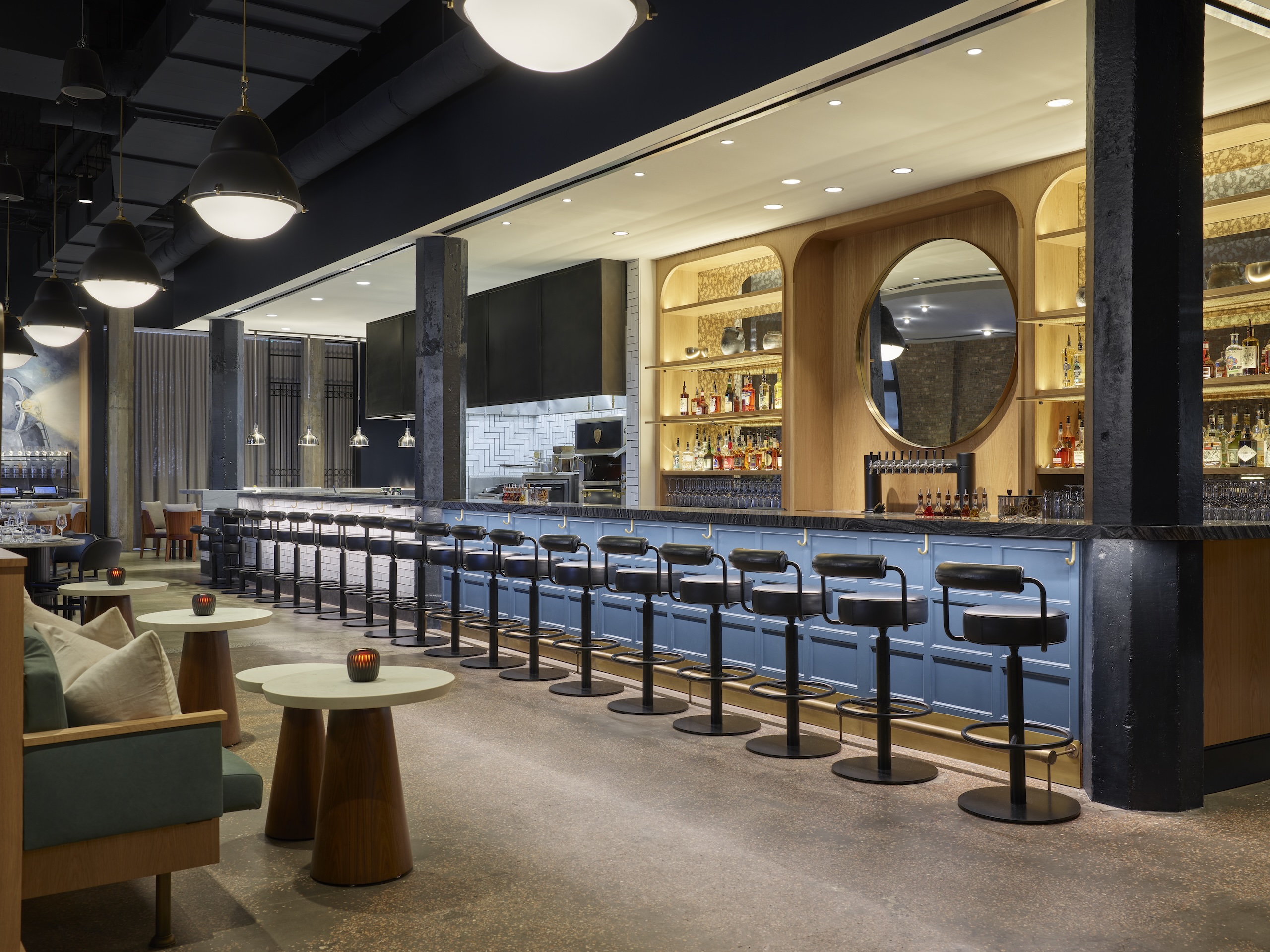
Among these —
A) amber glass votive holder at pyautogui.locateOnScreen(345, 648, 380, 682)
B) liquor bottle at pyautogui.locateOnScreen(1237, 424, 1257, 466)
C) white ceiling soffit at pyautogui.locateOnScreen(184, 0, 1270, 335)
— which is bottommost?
amber glass votive holder at pyautogui.locateOnScreen(345, 648, 380, 682)

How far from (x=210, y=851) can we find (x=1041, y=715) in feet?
10.8

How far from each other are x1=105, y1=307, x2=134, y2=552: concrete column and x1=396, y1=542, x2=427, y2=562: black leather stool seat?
940 cm

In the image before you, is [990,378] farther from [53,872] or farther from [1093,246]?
[53,872]

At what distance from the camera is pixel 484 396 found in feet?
34.7

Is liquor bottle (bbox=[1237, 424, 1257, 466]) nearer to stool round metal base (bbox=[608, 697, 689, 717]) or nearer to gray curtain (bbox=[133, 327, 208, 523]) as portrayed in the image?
stool round metal base (bbox=[608, 697, 689, 717])

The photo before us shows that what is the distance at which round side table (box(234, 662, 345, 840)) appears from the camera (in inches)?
142

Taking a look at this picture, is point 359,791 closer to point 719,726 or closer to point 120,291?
point 719,726

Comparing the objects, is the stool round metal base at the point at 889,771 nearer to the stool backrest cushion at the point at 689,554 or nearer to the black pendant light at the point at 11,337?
the stool backrest cushion at the point at 689,554

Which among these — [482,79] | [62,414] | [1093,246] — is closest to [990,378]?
[1093,246]

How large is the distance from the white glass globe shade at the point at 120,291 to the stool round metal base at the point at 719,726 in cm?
422

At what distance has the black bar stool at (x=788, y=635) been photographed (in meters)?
4.59

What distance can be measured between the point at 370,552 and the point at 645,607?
11.1ft

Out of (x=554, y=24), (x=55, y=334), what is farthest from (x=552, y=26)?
(x=55, y=334)

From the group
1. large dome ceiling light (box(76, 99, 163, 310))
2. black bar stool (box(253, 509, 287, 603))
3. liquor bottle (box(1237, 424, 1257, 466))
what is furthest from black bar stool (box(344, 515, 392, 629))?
liquor bottle (box(1237, 424, 1257, 466))
